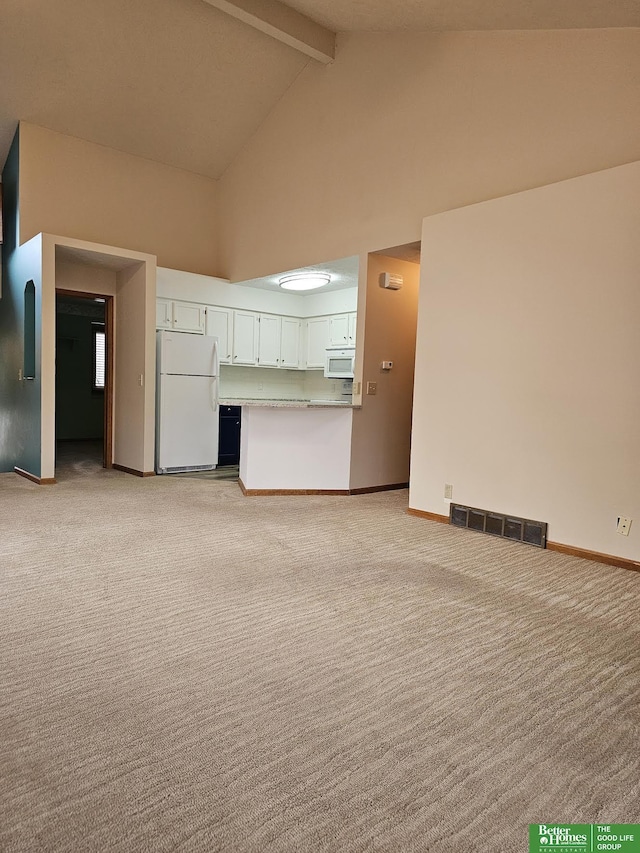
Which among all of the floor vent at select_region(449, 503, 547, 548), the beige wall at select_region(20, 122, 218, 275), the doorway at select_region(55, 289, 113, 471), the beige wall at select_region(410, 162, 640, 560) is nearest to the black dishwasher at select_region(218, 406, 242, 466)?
the beige wall at select_region(20, 122, 218, 275)

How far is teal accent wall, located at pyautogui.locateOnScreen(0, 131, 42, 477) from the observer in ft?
19.4

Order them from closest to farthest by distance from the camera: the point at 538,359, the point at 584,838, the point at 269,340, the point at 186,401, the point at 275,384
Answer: the point at 584,838 → the point at 538,359 → the point at 186,401 → the point at 269,340 → the point at 275,384

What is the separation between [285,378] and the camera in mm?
8609

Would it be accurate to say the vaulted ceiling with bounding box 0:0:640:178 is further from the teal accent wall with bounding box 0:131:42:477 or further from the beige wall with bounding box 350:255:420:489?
the beige wall with bounding box 350:255:420:489

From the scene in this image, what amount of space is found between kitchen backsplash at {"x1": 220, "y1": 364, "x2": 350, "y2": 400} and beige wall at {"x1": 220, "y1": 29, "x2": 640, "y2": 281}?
1.57m

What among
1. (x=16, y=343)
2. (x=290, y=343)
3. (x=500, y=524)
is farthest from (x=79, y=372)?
(x=500, y=524)

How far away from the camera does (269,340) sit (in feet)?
26.1

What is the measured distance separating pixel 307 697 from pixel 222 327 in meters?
6.20

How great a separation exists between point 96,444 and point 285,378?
14.3ft

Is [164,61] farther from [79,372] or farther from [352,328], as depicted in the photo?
[79,372]

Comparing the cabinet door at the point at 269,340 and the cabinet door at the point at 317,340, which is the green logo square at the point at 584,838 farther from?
the cabinet door at the point at 269,340

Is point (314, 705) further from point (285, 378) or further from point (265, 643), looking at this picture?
point (285, 378)

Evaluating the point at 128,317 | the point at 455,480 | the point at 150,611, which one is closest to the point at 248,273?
the point at 128,317

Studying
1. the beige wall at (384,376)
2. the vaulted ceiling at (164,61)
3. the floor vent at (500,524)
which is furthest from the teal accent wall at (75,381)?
the floor vent at (500,524)
